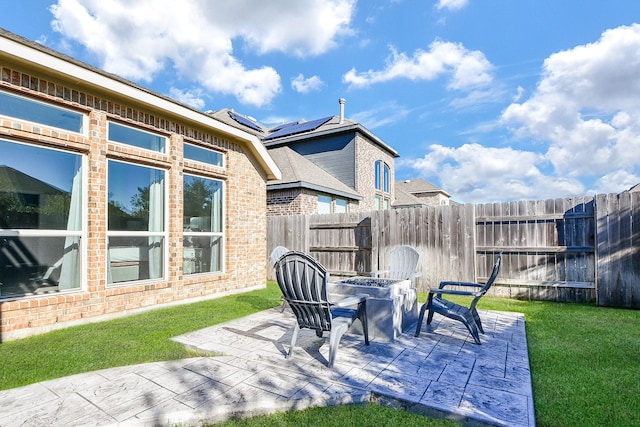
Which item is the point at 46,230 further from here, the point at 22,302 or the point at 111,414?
the point at 111,414

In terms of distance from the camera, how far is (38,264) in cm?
445

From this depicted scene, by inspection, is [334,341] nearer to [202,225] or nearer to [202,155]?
[202,225]

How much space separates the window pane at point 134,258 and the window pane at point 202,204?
80 cm

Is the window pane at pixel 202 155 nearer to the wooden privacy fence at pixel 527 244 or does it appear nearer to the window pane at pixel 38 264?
the window pane at pixel 38 264

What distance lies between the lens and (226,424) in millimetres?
2266

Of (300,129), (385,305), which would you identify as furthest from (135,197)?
(300,129)

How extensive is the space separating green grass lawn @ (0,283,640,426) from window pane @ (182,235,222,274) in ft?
3.46

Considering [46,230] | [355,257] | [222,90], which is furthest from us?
[222,90]

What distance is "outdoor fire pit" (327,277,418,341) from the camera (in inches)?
160

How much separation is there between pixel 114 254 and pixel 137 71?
11.8 meters

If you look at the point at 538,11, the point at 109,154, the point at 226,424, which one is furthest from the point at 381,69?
the point at 226,424

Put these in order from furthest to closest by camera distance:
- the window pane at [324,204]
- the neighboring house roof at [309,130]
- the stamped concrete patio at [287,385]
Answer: the neighboring house roof at [309,130] < the window pane at [324,204] < the stamped concrete patio at [287,385]

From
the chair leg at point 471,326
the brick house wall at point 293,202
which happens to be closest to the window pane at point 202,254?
the brick house wall at point 293,202

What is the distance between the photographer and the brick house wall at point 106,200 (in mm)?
4211
